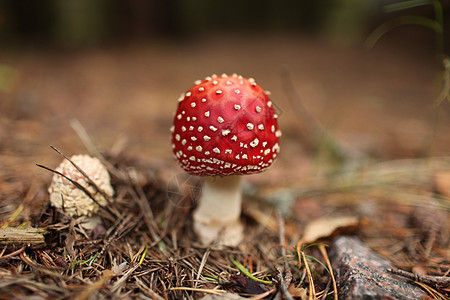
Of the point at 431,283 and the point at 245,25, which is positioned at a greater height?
the point at 245,25

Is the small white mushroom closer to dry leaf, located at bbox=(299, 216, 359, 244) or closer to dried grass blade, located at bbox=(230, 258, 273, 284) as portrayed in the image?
dried grass blade, located at bbox=(230, 258, 273, 284)

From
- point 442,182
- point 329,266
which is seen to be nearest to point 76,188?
point 329,266

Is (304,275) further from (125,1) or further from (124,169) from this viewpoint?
(125,1)

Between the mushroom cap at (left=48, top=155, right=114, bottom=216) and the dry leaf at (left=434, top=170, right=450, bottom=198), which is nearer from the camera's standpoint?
the mushroom cap at (left=48, top=155, right=114, bottom=216)

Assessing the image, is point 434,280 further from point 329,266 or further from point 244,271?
point 244,271

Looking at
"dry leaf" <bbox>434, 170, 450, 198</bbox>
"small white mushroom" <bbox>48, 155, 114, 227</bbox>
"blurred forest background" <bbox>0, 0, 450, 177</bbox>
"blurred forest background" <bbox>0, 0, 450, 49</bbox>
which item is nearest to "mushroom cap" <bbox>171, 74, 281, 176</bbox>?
"small white mushroom" <bbox>48, 155, 114, 227</bbox>

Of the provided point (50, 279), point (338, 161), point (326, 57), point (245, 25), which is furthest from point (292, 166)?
point (245, 25)

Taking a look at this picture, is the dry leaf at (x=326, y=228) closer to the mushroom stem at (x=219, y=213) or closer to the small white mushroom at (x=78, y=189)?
the mushroom stem at (x=219, y=213)
